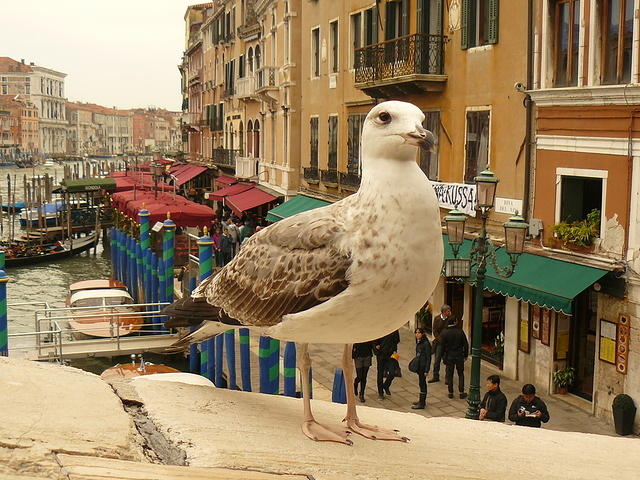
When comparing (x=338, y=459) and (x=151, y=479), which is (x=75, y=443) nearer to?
(x=151, y=479)

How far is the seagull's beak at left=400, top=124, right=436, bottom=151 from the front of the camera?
10.1ft

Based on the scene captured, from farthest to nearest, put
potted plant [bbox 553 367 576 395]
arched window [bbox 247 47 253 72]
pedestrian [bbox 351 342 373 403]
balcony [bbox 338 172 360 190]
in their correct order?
arched window [bbox 247 47 253 72], balcony [bbox 338 172 360 190], potted plant [bbox 553 367 576 395], pedestrian [bbox 351 342 373 403]

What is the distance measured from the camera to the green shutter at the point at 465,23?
50.9 ft

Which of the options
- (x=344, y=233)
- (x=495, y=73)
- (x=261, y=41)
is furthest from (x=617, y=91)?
(x=261, y=41)

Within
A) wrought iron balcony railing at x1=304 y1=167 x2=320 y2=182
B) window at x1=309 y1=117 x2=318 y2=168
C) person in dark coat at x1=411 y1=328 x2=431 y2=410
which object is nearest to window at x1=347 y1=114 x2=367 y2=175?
wrought iron balcony railing at x1=304 y1=167 x2=320 y2=182

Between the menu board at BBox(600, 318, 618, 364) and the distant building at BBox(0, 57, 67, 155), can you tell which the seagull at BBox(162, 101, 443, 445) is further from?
the distant building at BBox(0, 57, 67, 155)

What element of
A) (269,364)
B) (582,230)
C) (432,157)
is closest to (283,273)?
(269,364)

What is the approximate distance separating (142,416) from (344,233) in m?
1.09

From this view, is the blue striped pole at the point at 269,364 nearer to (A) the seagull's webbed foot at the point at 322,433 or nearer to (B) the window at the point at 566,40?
(B) the window at the point at 566,40

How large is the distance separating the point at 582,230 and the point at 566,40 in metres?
3.30

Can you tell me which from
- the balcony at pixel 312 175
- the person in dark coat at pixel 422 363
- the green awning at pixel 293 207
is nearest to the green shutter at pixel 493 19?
the person in dark coat at pixel 422 363

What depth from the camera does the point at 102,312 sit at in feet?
60.9

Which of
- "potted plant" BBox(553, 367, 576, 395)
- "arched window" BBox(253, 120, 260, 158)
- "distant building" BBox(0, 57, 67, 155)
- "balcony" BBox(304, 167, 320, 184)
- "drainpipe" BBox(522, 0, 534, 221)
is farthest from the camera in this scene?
"distant building" BBox(0, 57, 67, 155)

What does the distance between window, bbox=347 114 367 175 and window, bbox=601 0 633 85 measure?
31.3ft
